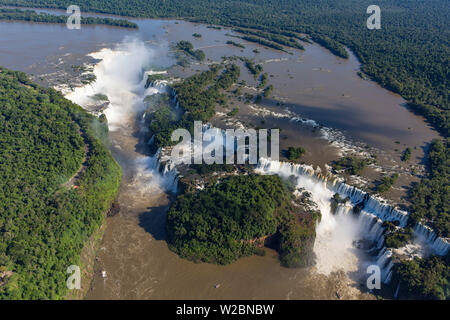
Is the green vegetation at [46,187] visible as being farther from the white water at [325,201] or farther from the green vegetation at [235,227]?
the green vegetation at [235,227]

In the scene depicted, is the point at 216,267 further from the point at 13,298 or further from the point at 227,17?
the point at 227,17

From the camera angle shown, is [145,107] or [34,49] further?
[34,49]

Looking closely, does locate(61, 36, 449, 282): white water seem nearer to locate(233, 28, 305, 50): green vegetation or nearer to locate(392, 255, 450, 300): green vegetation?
locate(392, 255, 450, 300): green vegetation

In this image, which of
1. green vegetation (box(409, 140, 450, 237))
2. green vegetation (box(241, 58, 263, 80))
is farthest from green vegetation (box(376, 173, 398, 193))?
green vegetation (box(241, 58, 263, 80))

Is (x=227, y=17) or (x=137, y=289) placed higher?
(x=227, y=17)

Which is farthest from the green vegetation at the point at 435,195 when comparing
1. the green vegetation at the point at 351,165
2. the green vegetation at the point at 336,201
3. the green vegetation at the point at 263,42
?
the green vegetation at the point at 263,42

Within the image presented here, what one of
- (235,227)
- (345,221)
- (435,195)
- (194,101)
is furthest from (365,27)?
(235,227)

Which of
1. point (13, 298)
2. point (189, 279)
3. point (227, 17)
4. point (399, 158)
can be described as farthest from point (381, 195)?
point (227, 17)
